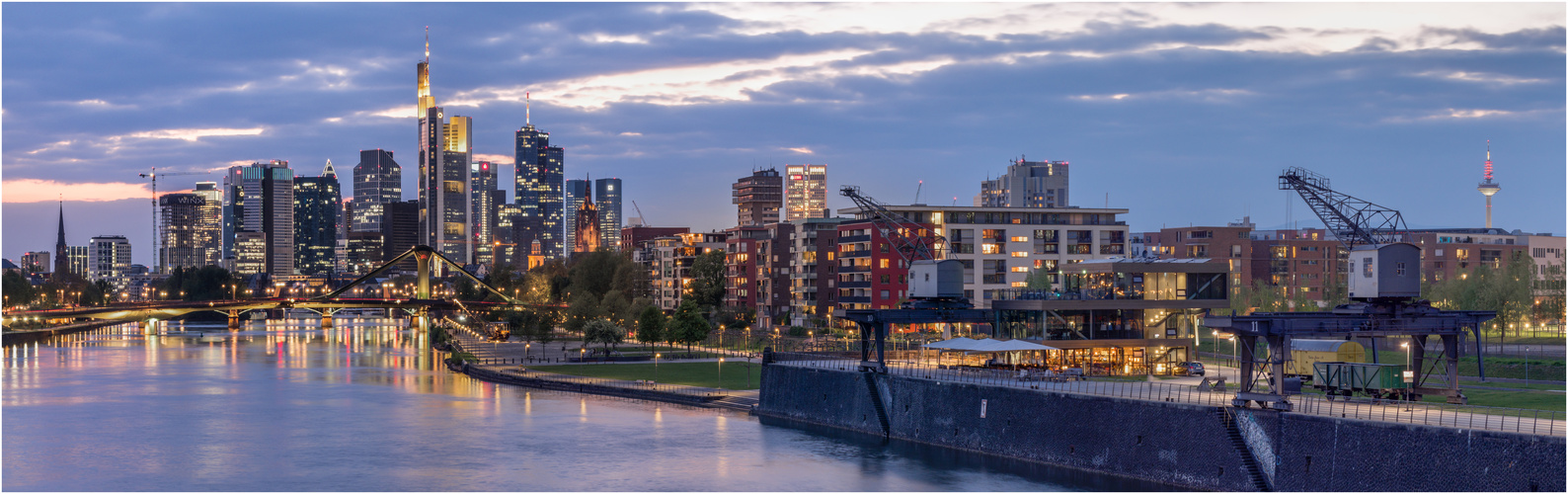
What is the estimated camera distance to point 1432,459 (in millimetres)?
35438

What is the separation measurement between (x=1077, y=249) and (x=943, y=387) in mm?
83865

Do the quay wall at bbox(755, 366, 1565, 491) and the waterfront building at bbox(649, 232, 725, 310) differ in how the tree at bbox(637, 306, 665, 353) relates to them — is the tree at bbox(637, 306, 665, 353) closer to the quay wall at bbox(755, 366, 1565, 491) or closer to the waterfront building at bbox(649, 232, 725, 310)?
the quay wall at bbox(755, 366, 1565, 491)

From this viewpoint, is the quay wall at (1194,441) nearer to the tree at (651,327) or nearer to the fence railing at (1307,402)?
the fence railing at (1307,402)

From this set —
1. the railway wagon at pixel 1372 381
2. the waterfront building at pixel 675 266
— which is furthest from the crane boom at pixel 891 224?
the waterfront building at pixel 675 266

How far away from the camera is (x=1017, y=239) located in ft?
444

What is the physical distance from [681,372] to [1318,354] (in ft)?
154

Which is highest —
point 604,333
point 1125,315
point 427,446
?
point 1125,315

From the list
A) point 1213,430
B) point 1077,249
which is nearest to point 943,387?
point 1213,430

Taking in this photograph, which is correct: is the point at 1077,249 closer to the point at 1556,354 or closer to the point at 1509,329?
the point at 1509,329

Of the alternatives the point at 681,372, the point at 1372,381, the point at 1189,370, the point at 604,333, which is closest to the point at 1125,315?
the point at 1189,370

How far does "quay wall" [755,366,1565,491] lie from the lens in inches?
1363

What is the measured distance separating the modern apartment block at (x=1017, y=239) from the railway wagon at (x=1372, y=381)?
85136mm

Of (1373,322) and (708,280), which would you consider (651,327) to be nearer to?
(708,280)

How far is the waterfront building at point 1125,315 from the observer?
67.3 m
